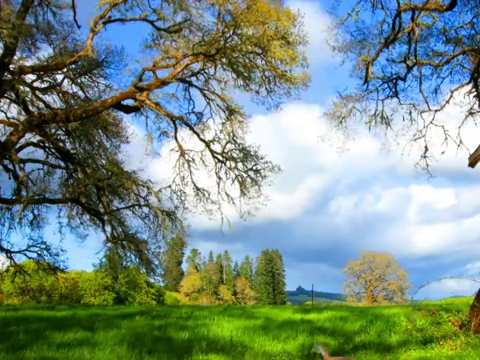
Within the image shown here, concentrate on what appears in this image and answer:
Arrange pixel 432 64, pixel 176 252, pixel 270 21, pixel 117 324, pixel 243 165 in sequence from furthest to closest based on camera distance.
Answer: pixel 176 252 → pixel 243 165 → pixel 270 21 → pixel 432 64 → pixel 117 324

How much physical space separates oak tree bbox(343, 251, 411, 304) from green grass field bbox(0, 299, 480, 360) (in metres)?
38.4

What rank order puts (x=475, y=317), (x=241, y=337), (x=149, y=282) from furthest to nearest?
(x=149, y=282) < (x=475, y=317) < (x=241, y=337)

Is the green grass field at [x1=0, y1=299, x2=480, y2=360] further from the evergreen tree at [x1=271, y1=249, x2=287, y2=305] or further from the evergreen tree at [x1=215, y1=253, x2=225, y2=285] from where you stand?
the evergreen tree at [x1=215, y1=253, x2=225, y2=285]

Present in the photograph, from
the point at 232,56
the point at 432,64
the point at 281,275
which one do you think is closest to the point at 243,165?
the point at 232,56

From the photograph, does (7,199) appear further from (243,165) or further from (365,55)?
(365,55)

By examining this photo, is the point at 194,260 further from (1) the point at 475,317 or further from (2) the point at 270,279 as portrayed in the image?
(1) the point at 475,317

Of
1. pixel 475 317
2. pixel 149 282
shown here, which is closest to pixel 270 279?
pixel 149 282

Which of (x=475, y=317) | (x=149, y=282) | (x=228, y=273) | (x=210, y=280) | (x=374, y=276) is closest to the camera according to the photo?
(x=475, y=317)

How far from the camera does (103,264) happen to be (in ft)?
48.8

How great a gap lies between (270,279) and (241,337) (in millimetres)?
77797

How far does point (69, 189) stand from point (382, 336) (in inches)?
426

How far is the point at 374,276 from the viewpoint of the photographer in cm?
4894

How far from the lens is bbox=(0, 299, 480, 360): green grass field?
663 cm

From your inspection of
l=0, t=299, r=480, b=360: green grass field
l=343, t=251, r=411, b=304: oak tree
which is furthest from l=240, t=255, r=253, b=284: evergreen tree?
l=0, t=299, r=480, b=360: green grass field
